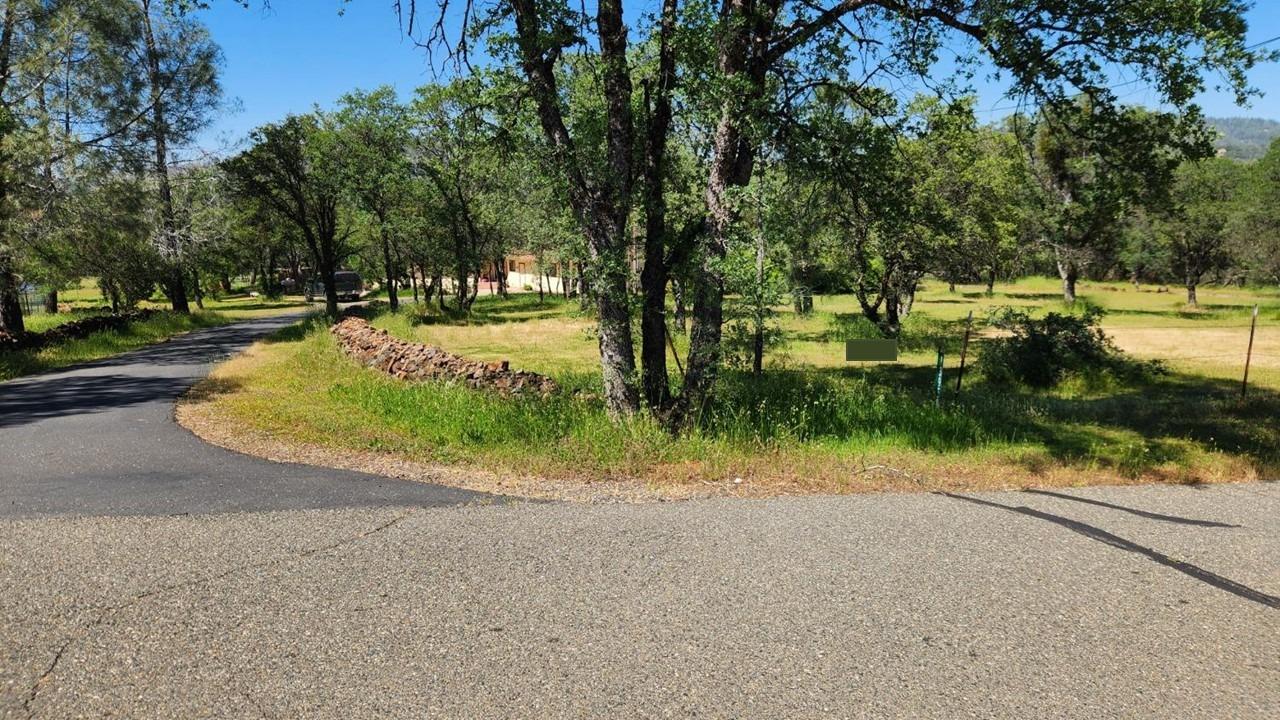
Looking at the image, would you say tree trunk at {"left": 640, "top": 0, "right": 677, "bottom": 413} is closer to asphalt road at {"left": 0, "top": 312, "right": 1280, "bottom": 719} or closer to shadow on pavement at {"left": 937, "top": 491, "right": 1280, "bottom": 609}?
asphalt road at {"left": 0, "top": 312, "right": 1280, "bottom": 719}

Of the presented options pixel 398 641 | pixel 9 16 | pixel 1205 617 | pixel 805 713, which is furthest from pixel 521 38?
pixel 9 16

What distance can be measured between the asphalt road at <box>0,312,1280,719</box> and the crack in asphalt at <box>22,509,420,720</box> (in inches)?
0.7

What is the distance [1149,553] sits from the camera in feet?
14.8

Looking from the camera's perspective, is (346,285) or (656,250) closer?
(656,250)

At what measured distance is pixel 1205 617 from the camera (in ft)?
11.9

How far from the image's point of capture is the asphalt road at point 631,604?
2941mm

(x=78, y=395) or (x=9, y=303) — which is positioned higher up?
(x=9, y=303)

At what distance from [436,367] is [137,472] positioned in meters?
4.87

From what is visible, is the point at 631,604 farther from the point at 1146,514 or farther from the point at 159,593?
the point at 1146,514

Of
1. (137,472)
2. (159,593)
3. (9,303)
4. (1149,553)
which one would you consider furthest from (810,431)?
(9,303)

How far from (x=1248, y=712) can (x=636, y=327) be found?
685 centimetres

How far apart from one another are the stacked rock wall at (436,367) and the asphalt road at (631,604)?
Answer: 4.01m

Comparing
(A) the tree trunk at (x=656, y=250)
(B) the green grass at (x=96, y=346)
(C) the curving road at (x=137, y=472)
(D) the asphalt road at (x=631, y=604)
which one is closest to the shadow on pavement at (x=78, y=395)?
(C) the curving road at (x=137, y=472)

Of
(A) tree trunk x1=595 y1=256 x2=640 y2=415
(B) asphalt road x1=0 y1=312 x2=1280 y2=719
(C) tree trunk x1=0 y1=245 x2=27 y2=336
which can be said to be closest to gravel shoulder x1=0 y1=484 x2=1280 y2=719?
(B) asphalt road x1=0 y1=312 x2=1280 y2=719
